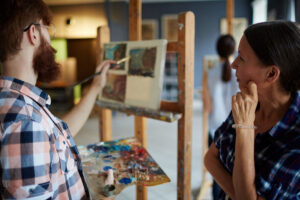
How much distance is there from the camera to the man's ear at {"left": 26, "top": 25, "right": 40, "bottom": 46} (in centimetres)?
82

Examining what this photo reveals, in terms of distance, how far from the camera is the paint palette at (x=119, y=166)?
3.60 feet

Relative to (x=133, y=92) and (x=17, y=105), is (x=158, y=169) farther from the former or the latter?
(x=17, y=105)

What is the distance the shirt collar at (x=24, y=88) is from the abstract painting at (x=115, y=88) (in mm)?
793

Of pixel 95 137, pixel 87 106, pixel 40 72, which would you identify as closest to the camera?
pixel 40 72

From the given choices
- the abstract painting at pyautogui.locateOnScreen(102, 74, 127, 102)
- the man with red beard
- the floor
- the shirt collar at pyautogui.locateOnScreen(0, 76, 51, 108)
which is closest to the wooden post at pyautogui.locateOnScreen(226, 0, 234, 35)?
the abstract painting at pyautogui.locateOnScreen(102, 74, 127, 102)

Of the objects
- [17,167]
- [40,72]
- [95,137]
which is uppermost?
[40,72]

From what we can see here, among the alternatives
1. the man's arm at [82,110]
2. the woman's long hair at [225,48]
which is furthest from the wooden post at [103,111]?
the woman's long hair at [225,48]

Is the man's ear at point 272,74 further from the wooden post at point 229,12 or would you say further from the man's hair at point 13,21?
the wooden post at point 229,12

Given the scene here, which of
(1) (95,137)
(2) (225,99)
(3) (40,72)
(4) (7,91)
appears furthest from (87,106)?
(1) (95,137)

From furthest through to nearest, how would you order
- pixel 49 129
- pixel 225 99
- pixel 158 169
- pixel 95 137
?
1. pixel 95 137
2. pixel 225 99
3. pixel 158 169
4. pixel 49 129

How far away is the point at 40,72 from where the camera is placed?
3.00 feet

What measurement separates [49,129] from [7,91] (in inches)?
6.9

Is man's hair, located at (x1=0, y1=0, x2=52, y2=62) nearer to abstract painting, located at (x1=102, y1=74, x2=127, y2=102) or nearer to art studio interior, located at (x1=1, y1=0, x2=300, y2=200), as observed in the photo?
art studio interior, located at (x1=1, y1=0, x2=300, y2=200)

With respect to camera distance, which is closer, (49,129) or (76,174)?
(49,129)
